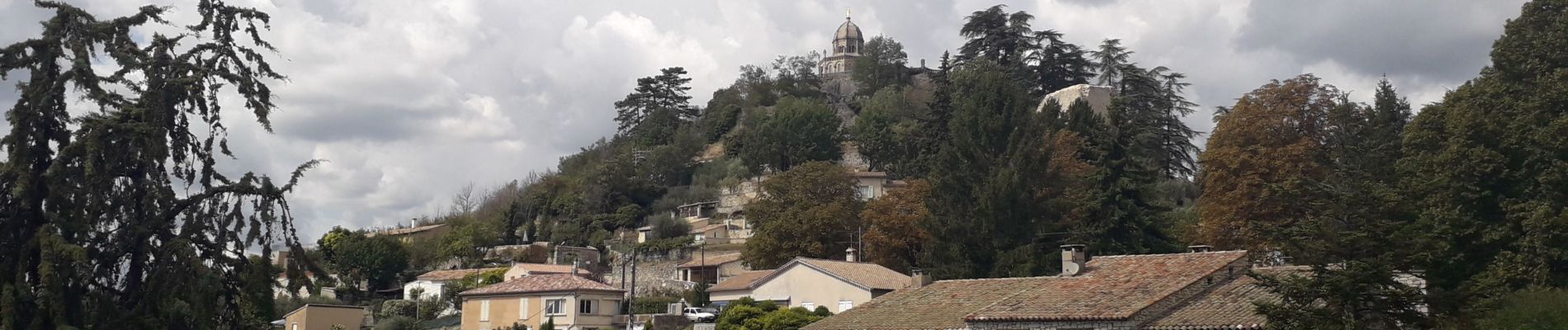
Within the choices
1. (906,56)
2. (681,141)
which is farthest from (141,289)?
(906,56)

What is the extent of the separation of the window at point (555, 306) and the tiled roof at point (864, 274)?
25.4 feet

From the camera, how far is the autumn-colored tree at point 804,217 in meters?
56.3

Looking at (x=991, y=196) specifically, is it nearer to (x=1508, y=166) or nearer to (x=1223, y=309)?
(x=1508, y=166)

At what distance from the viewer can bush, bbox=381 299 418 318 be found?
6259 cm

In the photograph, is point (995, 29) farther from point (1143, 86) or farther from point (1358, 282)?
point (1358, 282)

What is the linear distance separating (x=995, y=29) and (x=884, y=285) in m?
→ 46.2

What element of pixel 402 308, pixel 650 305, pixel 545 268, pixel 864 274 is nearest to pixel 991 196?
pixel 864 274

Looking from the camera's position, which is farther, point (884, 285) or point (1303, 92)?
point (1303, 92)

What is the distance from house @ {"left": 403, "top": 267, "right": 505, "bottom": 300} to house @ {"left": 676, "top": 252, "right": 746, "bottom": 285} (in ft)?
33.3

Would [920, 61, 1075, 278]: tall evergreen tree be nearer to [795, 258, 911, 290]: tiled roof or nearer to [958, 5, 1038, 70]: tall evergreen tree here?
[795, 258, 911, 290]: tiled roof

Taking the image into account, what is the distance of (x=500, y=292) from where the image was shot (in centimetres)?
4600

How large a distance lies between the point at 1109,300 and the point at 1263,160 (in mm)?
20049

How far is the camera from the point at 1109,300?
84.7ft

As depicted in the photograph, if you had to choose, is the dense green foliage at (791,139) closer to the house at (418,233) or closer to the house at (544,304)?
the house at (418,233)
